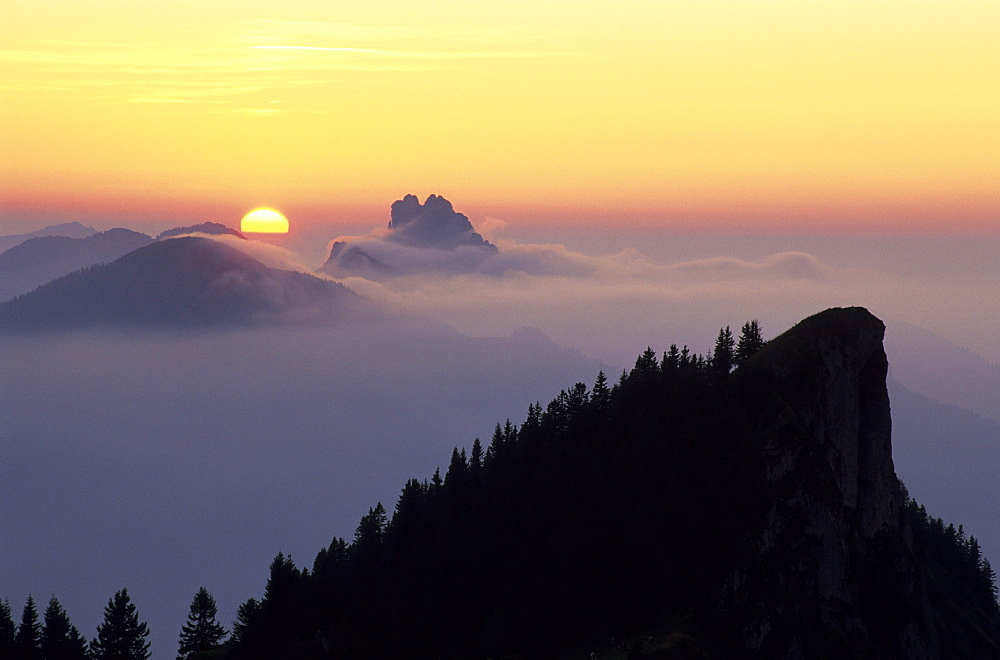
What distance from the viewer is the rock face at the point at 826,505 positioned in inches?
3521

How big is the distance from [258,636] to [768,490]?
50.9 meters

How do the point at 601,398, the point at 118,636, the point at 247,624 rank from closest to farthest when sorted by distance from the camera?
the point at 247,624 → the point at 118,636 → the point at 601,398

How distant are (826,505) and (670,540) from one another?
16724mm

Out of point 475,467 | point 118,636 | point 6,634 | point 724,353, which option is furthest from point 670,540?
point 6,634

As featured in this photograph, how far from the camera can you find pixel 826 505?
95625 mm

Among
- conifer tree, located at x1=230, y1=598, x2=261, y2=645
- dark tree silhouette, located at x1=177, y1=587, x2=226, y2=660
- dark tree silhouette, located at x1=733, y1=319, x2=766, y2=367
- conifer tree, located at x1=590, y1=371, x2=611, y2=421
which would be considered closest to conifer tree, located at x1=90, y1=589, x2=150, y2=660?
dark tree silhouette, located at x1=177, y1=587, x2=226, y2=660

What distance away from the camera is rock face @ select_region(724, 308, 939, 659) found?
89.4 metres

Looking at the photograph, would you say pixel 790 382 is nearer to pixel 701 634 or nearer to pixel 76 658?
pixel 701 634

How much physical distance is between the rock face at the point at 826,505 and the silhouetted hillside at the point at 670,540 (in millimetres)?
216

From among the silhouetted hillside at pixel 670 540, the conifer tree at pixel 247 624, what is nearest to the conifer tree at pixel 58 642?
the conifer tree at pixel 247 624

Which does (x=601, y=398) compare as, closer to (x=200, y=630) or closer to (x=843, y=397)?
(x=843, y=397)

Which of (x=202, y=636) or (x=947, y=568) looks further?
(x=947, y=568)

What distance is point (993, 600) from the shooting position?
14538 centimetres

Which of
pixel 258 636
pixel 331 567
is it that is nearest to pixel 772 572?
pixel 258 636
